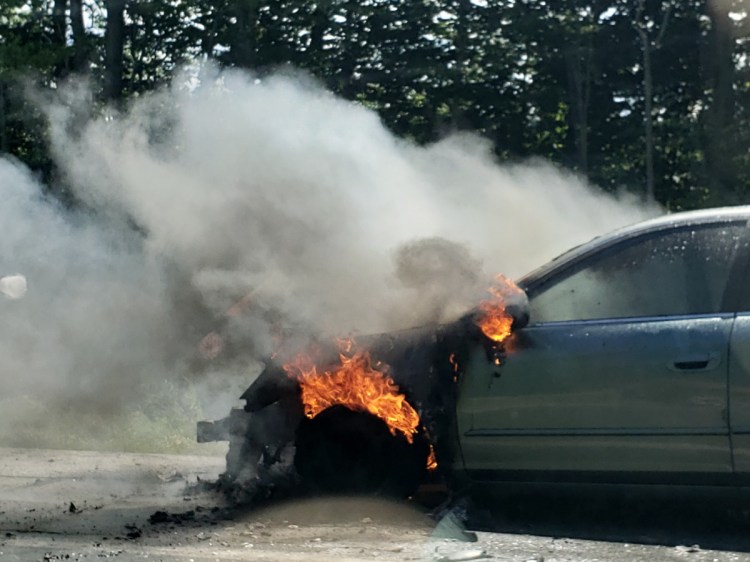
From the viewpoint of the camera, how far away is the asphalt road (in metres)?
5.76

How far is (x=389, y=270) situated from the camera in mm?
7152

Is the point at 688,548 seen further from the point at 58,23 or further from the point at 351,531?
the point at 58,23

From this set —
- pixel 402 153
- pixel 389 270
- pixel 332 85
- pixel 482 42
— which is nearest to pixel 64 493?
pixel 389 270

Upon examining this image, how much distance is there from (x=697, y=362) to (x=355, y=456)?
192 centimetres

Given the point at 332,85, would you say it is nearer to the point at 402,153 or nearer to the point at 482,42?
the point at 482,42

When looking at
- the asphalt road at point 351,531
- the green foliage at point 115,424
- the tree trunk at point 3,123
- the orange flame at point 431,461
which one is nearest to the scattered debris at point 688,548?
the asphalt road at point 351,531

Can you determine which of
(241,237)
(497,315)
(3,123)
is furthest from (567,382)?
(3,123)

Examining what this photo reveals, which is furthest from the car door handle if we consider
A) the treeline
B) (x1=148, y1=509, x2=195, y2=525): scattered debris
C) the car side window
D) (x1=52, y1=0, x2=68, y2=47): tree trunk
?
(x1=52, y1=0, x2=68, y2=47): tree trunk

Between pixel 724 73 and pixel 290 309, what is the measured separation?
18.9 metres

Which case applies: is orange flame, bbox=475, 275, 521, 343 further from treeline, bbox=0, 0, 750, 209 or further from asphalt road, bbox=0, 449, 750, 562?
treeline, bbox=0, 0, 750, 209

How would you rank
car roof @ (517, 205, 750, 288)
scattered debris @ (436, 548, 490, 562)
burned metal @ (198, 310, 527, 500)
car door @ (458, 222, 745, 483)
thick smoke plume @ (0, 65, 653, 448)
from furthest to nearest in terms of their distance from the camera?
thick smoke plume @ (0, 65, 653, 448) < burned metal @ (198, 310, 527, 500) < car roof @ (517, 205, 750, 288) < car door @ (458, 222, 745, 483) < scattered debris @ (436, 548, 490, 562)

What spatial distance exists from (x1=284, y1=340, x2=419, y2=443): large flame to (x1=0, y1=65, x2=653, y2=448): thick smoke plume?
0.77ft

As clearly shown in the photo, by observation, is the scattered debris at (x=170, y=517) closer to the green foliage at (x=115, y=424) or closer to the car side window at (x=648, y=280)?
the car side window at (x=648, y=280)

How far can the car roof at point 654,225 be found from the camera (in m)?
6.12
